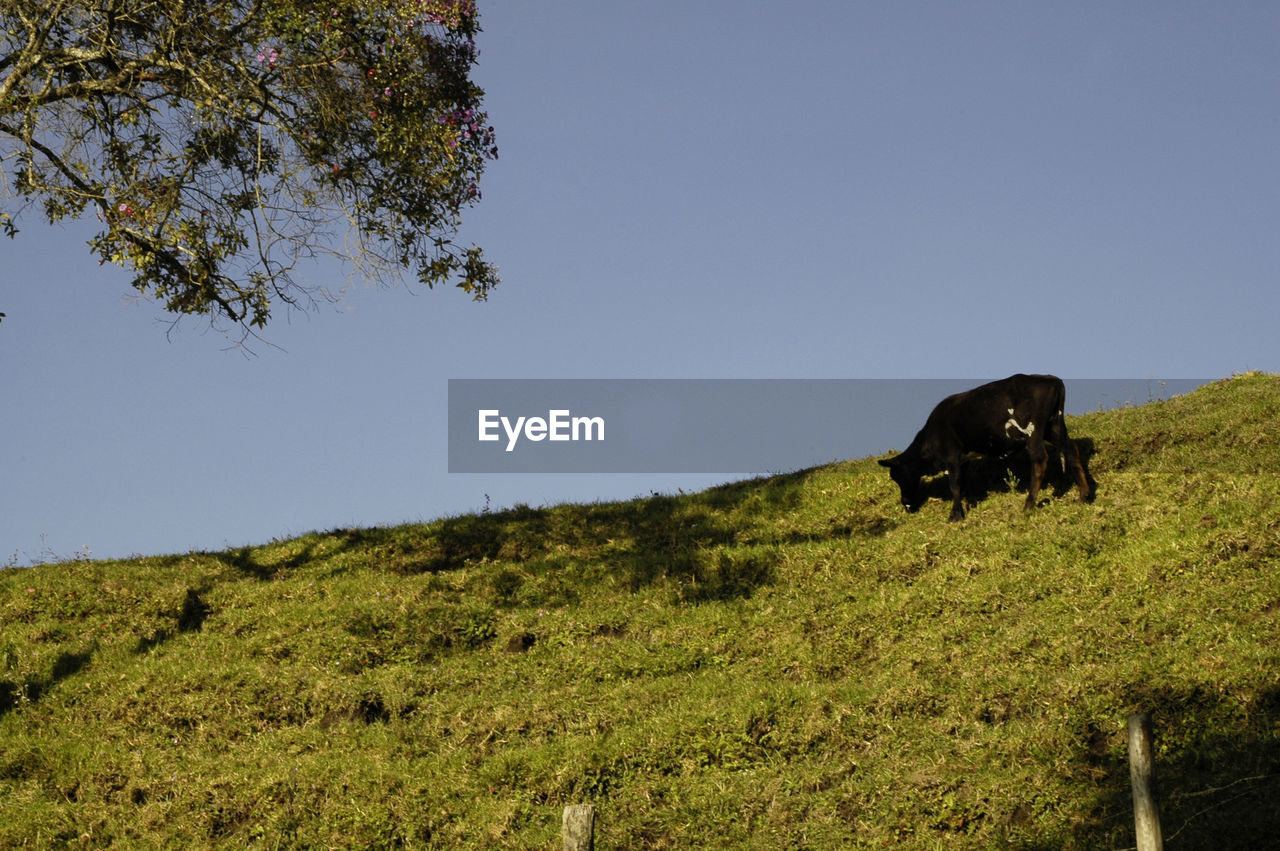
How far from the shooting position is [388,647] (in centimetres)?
1934

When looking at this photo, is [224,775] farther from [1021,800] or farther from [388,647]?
[1021,800]

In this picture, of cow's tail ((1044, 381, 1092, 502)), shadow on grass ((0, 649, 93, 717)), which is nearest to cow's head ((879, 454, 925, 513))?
cow's tail ((1044, 381, 1092, 502))

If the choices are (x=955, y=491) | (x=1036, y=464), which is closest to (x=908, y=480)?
(x=955, y=491)

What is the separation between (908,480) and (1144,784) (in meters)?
14.9

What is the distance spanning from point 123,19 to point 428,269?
734 centimetres

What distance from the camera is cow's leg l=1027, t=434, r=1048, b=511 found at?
21.6 meters

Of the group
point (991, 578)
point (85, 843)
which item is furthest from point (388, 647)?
point (991, 578)

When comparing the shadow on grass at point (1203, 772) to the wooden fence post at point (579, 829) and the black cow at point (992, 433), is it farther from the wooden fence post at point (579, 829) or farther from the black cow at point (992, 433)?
the black cow at point (992, 433)

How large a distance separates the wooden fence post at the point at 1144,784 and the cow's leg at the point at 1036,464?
12.8m

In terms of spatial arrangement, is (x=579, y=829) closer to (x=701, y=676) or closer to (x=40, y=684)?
(x=701, y=676)

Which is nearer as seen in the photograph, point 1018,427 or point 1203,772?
point 1203,772

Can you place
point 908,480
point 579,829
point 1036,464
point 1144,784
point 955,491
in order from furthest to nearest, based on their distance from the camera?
1. point 908,480
2. point 955,491
3. point 1036,464
4. point 579,829
5. point 1144,784

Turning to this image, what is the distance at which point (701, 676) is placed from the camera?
1711 centimetres

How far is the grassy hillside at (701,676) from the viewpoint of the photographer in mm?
12758
